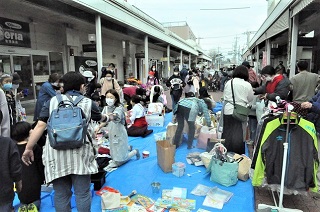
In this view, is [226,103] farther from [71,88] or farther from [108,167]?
[71,88]

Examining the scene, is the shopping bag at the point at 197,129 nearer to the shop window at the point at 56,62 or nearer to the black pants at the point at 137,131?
the black pants at the point at 137,131

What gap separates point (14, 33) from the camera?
8250mm

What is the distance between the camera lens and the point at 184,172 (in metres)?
3.82

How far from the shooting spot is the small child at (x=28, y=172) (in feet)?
8.86

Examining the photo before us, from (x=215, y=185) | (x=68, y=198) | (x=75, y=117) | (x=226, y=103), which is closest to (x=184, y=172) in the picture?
(x=215, y=185)

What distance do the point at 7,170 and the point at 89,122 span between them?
2.50 feet

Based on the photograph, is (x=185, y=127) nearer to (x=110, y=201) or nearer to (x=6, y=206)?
(x=110, y=201)

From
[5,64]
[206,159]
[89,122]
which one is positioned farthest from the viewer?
[5,64]

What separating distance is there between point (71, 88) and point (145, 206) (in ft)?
5.44

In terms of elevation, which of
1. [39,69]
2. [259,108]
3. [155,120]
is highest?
[39,69]

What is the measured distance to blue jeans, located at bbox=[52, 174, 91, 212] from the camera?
7.28 ft

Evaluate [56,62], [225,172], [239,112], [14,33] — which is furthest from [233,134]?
[56,62]

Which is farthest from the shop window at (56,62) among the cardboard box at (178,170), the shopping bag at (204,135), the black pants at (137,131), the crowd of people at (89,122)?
the cardboard box at (178,170)

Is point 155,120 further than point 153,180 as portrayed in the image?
Yes
